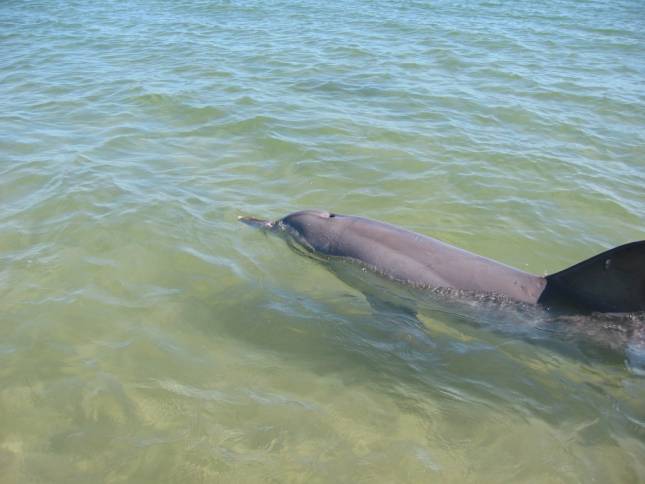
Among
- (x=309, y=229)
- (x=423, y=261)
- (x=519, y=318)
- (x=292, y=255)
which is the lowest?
(x=292, y=255)

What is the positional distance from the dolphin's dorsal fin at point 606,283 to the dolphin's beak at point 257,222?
3.32m

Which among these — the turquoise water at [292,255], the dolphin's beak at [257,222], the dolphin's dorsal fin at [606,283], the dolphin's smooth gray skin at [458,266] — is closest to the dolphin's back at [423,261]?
the dolphin's smooth gray skin at [458,266]

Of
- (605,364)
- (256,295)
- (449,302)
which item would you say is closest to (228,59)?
(256,295)

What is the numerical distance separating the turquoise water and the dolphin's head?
0.21m

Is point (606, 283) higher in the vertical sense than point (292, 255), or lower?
higher

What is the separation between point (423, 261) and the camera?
5547 millimetres

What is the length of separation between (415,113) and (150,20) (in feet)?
40.7

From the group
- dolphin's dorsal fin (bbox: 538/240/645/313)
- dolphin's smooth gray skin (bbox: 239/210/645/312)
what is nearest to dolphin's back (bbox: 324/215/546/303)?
dolphin's smooth gray skin (bbox: 239/210/645/312)

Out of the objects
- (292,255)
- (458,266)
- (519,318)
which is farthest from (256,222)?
(519,318)

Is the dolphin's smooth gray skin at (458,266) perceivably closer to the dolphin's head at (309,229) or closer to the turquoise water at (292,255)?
the dolphin's head at (309,229)

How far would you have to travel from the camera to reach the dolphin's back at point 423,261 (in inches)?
204

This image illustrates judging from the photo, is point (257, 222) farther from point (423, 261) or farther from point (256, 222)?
point (423, 261)

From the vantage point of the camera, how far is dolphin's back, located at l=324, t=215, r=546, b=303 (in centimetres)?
518

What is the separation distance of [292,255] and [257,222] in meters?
0.90
